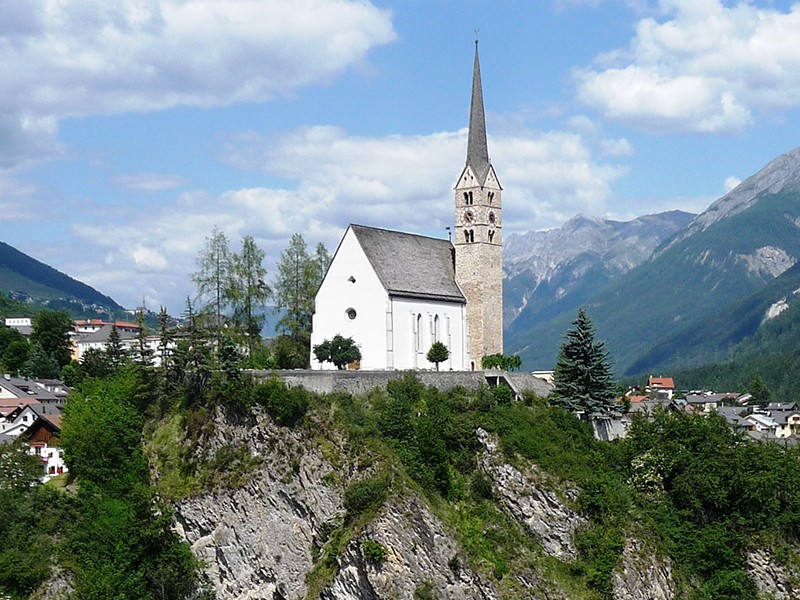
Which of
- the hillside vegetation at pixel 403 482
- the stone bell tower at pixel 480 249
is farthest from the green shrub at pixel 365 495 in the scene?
the stone bell tower at pixel 480 249

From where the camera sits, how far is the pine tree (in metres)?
62.2

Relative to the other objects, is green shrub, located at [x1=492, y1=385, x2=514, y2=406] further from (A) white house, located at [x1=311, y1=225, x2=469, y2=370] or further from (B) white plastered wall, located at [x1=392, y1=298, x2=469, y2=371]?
(A) white house, located at [x1=311, y1=225, x2=469, y2=370]

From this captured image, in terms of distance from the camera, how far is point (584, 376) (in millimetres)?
62594

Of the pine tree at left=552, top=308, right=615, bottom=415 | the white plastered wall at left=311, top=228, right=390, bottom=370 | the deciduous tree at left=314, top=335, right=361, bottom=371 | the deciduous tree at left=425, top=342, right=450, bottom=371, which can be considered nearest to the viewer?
the pine tree at left=552, top=308, right=615, bottom=415

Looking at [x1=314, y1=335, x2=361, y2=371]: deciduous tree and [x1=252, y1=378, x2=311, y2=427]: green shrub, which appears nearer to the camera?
[x1=252, y1=378, x2=311, y2=427]: green shrub

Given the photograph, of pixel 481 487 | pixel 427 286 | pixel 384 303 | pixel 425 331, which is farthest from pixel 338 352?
pixel 481 487

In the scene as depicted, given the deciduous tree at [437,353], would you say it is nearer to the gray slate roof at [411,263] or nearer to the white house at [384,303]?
the white house at [384,303]

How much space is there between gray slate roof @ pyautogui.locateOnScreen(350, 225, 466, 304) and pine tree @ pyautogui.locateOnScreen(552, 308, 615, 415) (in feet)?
35.2

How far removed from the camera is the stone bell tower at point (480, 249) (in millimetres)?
71062

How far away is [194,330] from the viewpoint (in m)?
58.9

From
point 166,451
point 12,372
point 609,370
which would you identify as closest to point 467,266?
point 609,370

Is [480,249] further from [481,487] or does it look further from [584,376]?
[481,487]

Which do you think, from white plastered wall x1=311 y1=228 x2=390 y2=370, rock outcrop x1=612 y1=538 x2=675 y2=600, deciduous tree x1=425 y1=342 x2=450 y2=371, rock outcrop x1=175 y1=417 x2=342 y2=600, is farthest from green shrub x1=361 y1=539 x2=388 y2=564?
deciduous tree x1=425 y1=342 x2=450 y2=371

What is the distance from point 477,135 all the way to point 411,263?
1228cm
